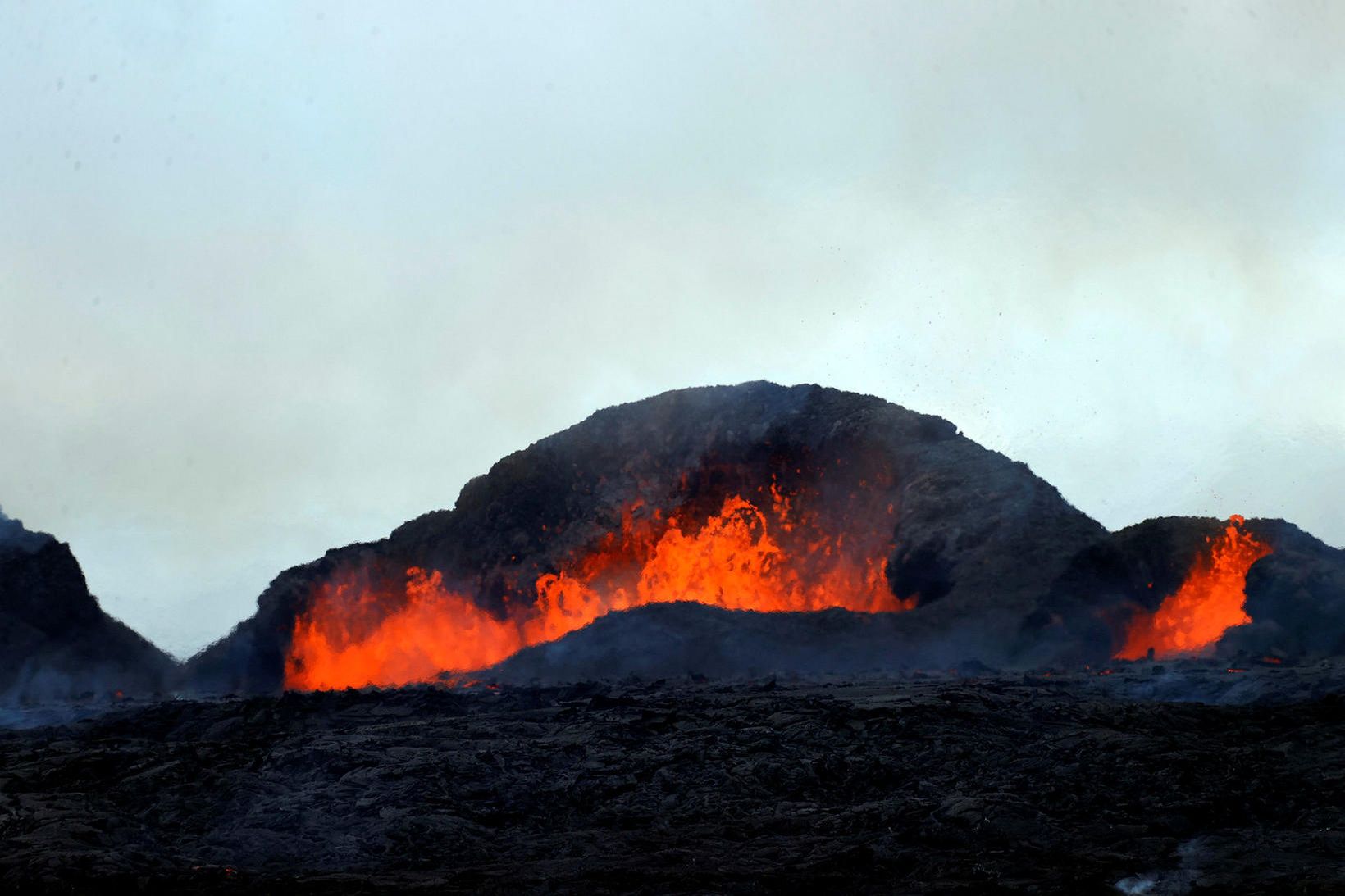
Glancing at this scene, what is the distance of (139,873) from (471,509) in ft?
122

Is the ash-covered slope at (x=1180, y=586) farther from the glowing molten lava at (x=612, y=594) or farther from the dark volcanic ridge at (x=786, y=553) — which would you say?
the glowing molten lava at (x=612, y=594)

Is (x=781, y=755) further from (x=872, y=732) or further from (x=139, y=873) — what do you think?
(x=139, y=873)

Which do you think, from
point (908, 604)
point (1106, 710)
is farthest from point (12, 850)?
point (908, 604)

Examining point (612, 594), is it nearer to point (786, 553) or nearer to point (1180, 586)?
point (786, 553)

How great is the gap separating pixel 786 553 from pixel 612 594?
6.48 metres

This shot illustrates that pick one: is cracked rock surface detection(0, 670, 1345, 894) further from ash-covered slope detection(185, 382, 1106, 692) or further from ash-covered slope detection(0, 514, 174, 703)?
ash-covered slope detection(0, 514, 174, 703)

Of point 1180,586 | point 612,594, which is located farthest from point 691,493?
point 1180,586

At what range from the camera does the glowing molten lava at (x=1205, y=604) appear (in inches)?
1283

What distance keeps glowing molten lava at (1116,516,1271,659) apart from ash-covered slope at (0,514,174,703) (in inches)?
1358

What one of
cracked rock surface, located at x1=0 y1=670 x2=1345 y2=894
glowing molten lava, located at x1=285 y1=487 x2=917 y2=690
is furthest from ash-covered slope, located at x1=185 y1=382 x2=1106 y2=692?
cracked rock surface, located at x1=0 y1=670 x2=1345 y2=894

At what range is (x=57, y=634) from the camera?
47.5 metres

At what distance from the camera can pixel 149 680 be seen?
154 ft

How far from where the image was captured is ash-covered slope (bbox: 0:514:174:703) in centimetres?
4488

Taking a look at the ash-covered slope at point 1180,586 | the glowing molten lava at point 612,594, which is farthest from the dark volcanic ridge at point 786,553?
the glowing molten lava at point 612,594
